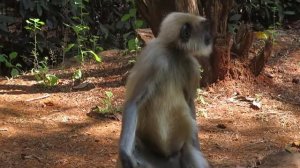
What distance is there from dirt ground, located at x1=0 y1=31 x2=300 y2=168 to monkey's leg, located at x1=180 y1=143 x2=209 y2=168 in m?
0.76

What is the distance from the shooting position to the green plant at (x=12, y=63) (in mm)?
6375

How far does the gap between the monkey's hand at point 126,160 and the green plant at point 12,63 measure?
357 centimetres

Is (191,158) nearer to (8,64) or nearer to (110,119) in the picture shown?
(110,119)

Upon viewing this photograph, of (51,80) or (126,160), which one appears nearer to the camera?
(126,160)

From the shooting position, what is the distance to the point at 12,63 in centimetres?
713

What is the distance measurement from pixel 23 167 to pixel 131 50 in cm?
264

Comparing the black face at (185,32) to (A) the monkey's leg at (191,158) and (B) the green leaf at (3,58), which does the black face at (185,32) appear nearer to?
(A) the monkey's leg at (191,158)

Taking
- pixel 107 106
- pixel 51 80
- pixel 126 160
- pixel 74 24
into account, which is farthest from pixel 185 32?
pixel 74 24

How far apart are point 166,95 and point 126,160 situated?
1.48ft

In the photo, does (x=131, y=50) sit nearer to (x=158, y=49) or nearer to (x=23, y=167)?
(x=23, y=167)

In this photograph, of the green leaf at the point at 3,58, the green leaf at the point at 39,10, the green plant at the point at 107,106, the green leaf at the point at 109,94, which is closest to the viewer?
the green plant at the point at 107,106

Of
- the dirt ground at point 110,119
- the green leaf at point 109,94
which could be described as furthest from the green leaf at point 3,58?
the green leaf at point 109,94

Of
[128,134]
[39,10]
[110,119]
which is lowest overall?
[110,119]

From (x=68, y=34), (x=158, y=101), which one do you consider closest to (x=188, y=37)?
(x=158, y=101)
